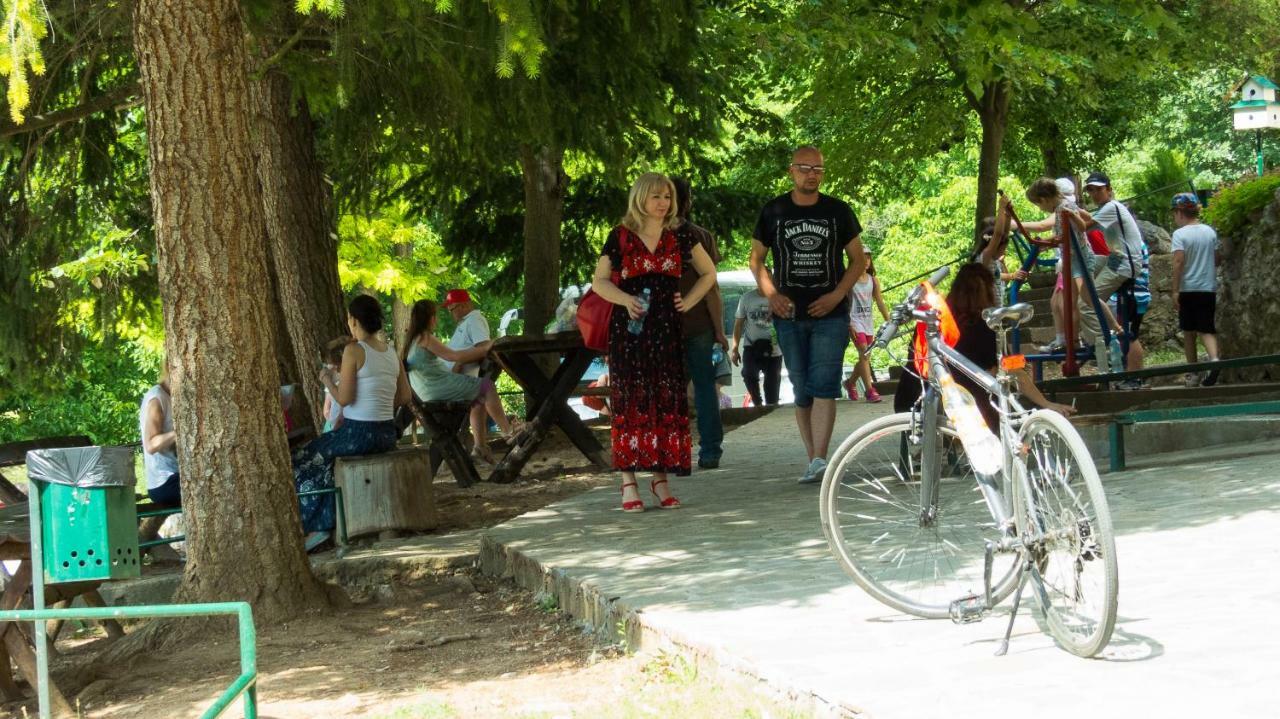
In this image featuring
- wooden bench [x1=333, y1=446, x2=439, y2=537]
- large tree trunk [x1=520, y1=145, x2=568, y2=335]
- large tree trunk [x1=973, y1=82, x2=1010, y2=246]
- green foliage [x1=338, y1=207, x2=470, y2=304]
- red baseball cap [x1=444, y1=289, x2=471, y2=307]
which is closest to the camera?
wooden bench [x1=333, y1=446, x2=439, y2=537]

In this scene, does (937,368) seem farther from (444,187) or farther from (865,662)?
(444,187)

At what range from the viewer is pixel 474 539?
971cm

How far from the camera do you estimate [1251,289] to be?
15.2 m

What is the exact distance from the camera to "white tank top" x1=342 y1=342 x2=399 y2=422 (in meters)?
10.4

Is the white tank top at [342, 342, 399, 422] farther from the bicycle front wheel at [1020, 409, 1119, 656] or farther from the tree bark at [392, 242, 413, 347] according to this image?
the tree bark at [392, 242, 413, 347]

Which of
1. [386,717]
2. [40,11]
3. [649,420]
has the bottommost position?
[386,717]

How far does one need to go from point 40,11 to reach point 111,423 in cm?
4770

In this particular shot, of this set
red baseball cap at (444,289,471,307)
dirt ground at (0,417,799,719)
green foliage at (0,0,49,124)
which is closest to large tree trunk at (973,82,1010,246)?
red baseball cap at (444,289,471,307)

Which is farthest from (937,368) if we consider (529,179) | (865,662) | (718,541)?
(529,179)

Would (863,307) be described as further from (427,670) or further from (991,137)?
(427,670)

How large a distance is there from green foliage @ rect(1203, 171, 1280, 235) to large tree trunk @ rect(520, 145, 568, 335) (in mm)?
6537

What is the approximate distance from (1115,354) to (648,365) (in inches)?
218

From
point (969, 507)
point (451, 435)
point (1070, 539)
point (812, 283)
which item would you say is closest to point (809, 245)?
point (812, 283)

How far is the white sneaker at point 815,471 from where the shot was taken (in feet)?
31.6
